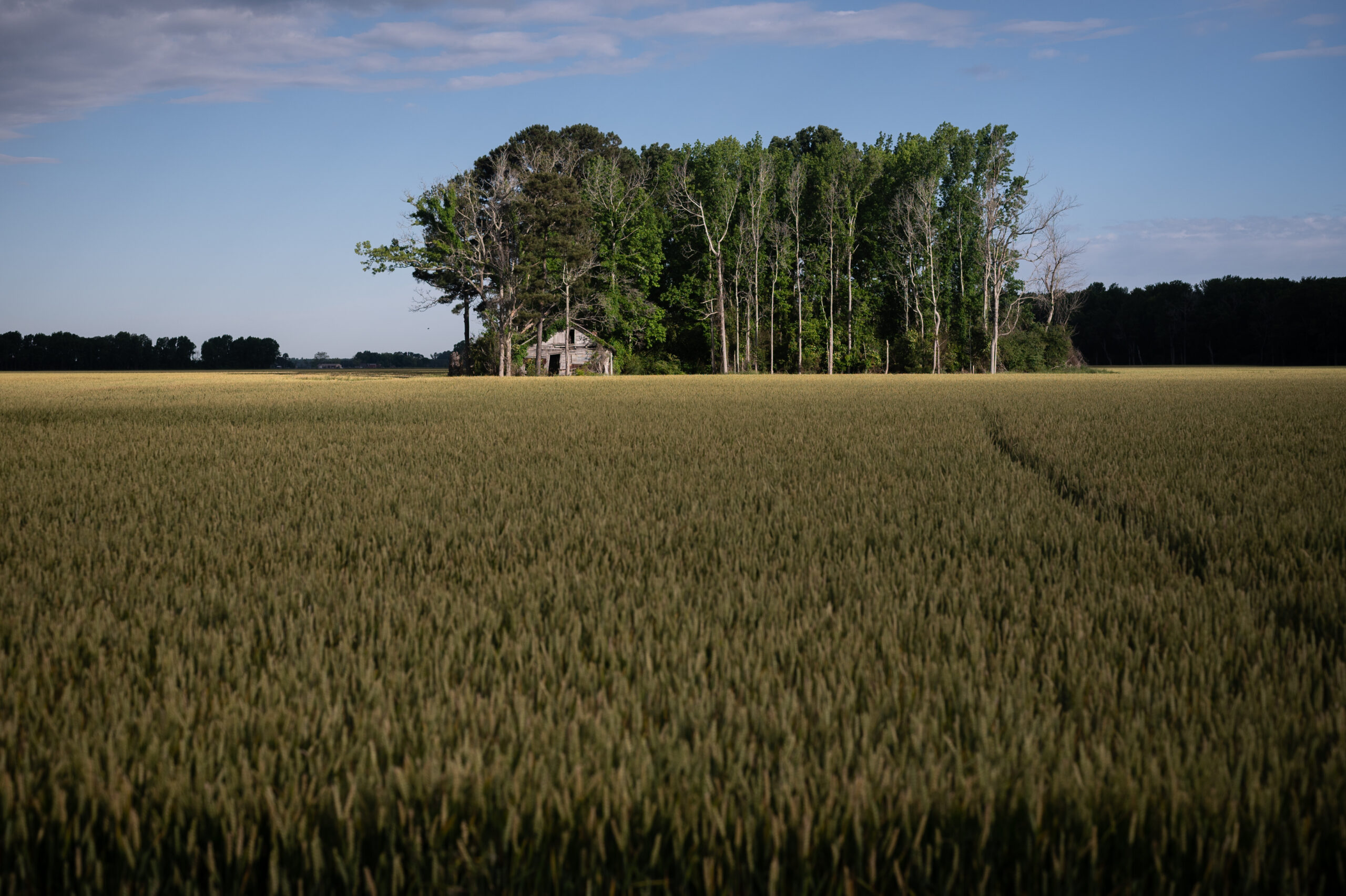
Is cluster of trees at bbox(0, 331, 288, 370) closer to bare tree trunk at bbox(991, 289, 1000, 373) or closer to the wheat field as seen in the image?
bare tree trunk at bbox(991, 289, 1000, 373)

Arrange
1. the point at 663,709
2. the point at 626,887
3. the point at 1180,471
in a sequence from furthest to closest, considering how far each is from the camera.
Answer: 1. the point at 1180,471
2. the point at 663,709
3. the point at 626,887

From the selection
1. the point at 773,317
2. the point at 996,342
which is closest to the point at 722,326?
the point at 773,317

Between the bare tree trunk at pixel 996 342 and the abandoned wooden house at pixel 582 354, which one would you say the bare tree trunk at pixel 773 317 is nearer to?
the abandoned wooden house at pixel 582 354

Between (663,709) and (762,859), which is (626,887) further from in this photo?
(663,709)

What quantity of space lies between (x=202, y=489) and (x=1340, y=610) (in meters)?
5.92

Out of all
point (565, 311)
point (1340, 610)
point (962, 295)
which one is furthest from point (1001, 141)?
point (1340, 610)

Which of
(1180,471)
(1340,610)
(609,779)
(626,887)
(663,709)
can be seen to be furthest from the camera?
(1180,471)

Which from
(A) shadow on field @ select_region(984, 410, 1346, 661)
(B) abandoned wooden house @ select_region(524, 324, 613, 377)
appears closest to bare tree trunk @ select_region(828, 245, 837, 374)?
(B) abandoned wooden house @ select_region(524, 324, 613, 377)

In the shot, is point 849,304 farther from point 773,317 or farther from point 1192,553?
point 1192,553

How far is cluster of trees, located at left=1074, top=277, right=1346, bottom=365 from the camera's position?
83.8 meters

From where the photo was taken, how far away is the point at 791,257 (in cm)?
5562

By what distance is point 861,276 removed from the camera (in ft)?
197

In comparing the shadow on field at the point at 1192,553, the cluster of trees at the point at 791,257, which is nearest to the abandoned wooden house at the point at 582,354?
the cluster of trees at the point at 791,257

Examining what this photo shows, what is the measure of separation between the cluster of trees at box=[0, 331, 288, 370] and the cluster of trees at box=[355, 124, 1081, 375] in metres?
73.5
